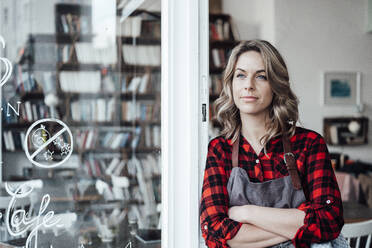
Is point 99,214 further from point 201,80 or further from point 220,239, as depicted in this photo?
point 201,80

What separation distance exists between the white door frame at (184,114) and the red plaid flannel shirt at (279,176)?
105 mm

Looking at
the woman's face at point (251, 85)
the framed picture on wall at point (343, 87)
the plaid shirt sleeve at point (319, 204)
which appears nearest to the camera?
the plaid shirt sleeve at point (319, 204)

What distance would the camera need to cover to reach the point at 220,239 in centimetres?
151

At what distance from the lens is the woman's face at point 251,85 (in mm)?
1662

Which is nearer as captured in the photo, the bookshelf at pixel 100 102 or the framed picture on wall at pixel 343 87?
the bookshelf at pixel 100 102

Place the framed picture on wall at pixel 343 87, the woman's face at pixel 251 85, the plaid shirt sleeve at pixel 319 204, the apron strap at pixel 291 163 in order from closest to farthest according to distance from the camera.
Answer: the plaid shirt sleeve at pixel 319 204 < the apron strap at pixel 291 163 < the woman's face at pixel 251 85 < the framed picture on wall at pixel 343 87

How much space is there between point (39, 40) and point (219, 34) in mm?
928

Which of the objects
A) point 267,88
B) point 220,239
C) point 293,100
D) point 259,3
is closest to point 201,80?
point 267,88

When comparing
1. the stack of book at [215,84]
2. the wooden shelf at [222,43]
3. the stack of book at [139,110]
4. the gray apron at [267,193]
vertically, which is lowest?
the gray apron at [267,193]

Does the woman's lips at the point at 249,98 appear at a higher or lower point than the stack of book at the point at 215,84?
lower

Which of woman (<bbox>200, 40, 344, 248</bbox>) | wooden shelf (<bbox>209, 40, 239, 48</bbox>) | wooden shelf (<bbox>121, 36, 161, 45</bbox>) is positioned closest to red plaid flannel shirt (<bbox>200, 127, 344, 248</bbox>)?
woman (<bbox>200, 40, 344, 248</bbox>)

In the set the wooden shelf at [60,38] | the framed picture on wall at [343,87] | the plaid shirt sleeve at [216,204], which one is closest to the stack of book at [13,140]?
the wooden shelf at [60,38]

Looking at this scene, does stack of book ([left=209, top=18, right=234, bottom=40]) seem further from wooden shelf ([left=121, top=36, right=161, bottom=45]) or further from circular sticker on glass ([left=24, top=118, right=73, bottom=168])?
circular sticker on glass ([left=24, top=118, right=73, bottom=168])

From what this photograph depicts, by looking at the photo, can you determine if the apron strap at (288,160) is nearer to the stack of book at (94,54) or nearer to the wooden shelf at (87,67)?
the wooden shelf at (87,67)
